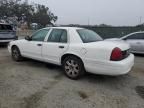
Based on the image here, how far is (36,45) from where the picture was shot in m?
6.14

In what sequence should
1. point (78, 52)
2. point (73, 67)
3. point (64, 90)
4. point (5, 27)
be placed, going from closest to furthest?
1. point (64, 90)
2. point (78, 52)
3. point (73, 67)
4. point (5, 27)

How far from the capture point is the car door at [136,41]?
9.07 meters

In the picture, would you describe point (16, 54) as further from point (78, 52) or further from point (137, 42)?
point (137, 42)

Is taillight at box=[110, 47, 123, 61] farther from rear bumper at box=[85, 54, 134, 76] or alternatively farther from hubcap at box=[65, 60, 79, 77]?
hubcap at box=[65, 60, 79, 77]

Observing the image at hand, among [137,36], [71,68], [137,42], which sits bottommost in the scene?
[71,68]

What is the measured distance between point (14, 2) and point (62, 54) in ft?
95.6

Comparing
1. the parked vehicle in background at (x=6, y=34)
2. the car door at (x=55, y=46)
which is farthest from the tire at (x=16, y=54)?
the parked vehicle in background at (x=6, y=34)

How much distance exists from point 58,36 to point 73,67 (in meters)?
1.15

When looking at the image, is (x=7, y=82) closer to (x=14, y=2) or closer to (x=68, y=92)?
(x=68, y=92)

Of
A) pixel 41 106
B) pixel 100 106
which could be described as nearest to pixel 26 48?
pixel 41 106

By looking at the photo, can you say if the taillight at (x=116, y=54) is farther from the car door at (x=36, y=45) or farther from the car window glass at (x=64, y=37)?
the car door at (x=36, y=45)

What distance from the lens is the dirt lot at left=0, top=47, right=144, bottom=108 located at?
3.71 m

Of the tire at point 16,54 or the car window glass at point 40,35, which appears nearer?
the car window glass at point 40,35

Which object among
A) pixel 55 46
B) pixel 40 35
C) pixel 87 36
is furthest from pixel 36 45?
pixel 87 36
